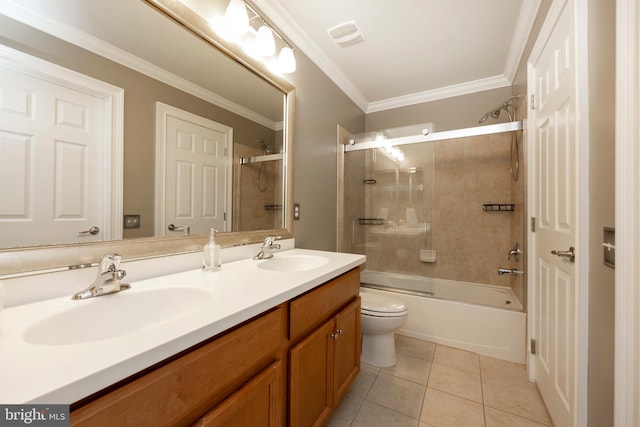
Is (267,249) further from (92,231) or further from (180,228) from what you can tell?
(92,231)

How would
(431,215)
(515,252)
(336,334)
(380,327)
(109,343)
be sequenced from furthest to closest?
(431,215) < (515,252) < (380,327) < (336,334) < (109,343)

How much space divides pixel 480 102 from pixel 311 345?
9.29 ft

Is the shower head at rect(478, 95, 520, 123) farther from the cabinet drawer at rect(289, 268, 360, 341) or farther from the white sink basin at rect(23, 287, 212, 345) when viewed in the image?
the white sink basin at rect(23, 287, 212, 345)

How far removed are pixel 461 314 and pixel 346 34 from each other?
7.63 feet

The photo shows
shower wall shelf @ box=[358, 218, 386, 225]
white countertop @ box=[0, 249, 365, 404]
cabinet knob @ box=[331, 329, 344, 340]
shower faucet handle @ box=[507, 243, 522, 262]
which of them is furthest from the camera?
shower wall shelf @ box=[358, 218, 386, 225]

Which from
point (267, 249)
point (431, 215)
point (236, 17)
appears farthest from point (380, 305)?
point (236, 17)

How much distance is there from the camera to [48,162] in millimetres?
795

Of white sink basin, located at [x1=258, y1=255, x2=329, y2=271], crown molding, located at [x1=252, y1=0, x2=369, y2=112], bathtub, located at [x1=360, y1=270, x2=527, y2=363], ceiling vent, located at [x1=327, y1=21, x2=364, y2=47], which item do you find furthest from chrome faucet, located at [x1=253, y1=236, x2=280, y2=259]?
ceiling vent, located at [x1=327, y1=21, x2=364, y2=47]

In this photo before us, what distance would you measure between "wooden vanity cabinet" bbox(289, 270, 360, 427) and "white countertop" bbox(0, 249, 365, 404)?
0.14m

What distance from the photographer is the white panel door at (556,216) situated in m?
1.08

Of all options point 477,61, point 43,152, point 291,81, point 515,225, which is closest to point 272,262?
point 43,152

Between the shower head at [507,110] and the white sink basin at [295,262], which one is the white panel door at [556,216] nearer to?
the shower head at [507,110]

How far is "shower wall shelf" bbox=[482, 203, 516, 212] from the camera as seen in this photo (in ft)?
8.02

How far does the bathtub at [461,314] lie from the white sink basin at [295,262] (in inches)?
40.4
